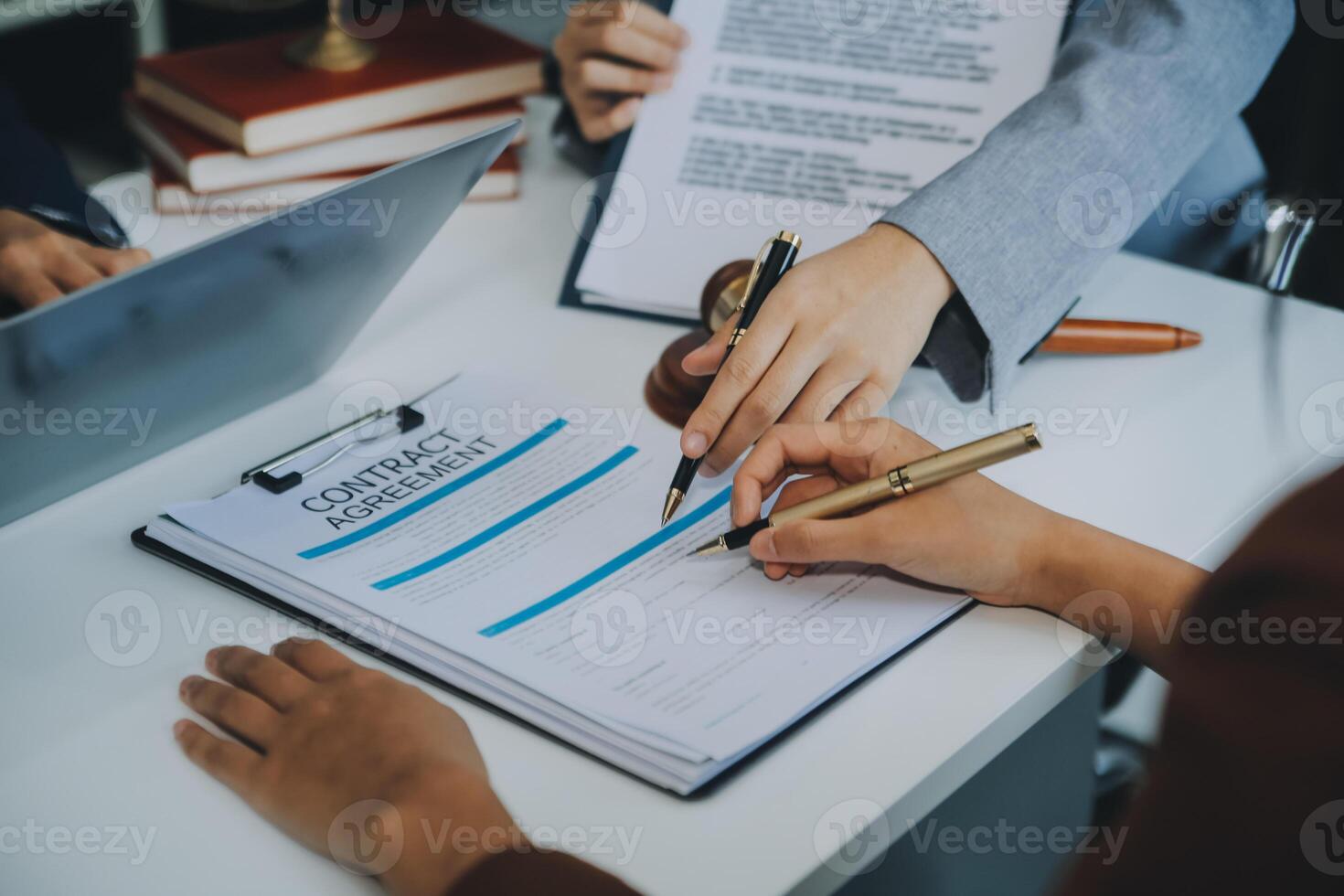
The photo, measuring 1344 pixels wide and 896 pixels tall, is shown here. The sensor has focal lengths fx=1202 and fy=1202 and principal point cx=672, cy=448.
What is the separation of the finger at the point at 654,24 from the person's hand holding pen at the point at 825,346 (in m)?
0.37

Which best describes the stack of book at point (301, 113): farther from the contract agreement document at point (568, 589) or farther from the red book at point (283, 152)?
the contract agreement document at point (568, 589)

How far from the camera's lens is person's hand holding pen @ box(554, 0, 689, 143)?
1.17 meters

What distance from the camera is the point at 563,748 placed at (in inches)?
25.7

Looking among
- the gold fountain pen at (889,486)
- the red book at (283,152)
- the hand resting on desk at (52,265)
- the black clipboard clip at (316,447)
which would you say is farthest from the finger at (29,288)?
the gold fountain pen at (889,486)

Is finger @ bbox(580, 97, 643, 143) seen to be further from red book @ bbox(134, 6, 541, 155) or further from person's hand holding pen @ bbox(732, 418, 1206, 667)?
person's hand holding pen @ bbox(732, 418, 1206, 667)

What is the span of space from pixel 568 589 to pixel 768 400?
8.1 inches

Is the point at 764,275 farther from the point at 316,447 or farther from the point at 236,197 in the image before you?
the point at 236,197

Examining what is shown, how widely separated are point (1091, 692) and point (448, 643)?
73 cm

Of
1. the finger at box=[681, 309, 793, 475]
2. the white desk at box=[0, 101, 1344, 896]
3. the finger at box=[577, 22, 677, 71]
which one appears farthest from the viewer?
the finger at box=[577, 22, 677, 71]

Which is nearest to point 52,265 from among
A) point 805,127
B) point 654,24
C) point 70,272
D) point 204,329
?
point 70,272

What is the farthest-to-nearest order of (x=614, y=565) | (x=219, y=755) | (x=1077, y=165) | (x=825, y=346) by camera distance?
(x=1077, y=165) → (x=825, y=346) → (x=614, y=565) → (x=219, y=755)

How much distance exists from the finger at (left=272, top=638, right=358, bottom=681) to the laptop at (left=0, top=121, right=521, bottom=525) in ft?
0.72

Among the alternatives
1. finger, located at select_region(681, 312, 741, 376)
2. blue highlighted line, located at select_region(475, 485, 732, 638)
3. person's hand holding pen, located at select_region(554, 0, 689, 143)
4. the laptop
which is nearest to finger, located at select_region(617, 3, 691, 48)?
person's hand holding pen, located at select_region(554, 0, 689, 143)

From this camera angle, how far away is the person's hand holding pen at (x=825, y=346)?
838mm
